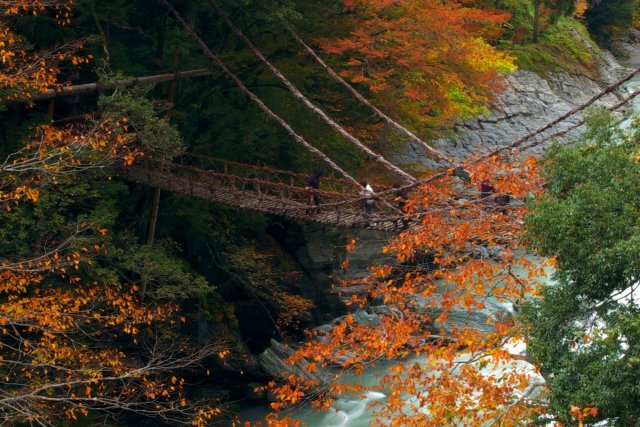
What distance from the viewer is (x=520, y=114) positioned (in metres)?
22.1

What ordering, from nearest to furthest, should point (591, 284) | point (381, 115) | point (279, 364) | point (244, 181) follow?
point (591, 284) → point (381, 115) → point (244, 181) → point (279, 364)

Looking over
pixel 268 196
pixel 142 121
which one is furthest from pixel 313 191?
pixel 142 121

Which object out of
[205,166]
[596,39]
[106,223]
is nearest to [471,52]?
[205,166]

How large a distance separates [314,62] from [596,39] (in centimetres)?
2163

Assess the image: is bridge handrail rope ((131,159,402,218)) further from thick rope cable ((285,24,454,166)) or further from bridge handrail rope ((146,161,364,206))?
thick rope cable ((285,24,454,166))

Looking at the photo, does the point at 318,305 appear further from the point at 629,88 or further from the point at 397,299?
the point at 629,88

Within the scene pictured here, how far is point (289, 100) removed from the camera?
47.8ft

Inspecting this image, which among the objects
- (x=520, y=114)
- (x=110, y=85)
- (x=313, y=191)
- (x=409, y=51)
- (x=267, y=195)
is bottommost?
(x=520, y=114)

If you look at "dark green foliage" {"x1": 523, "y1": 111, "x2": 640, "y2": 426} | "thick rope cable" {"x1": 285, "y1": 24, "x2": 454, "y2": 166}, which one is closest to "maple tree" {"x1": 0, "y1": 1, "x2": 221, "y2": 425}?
"thick rope cable" {"x1": 285, "y1": 24, "x2": 454, "y2": 166}

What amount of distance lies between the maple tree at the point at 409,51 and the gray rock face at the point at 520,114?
236cm

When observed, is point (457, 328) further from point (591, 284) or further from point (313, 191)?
point (313, 191)

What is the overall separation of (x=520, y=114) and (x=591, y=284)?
17327 millimetres

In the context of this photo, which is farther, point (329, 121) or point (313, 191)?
point (313, 191)

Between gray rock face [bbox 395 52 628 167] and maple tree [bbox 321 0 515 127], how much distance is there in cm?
236
